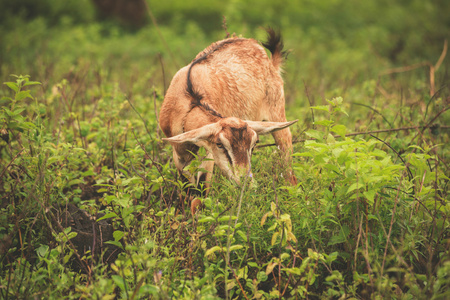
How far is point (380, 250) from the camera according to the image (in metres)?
3.13

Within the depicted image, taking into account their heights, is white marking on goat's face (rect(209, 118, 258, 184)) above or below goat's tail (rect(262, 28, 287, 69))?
below

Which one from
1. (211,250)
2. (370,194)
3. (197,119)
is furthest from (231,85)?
(211,250)

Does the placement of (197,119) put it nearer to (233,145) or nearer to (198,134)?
(198,134)

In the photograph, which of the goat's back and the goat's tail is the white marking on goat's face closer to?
the goat's back

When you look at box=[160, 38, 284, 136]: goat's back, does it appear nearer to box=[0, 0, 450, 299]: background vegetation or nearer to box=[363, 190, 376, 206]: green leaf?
box=[0, 0, 450, 299]: background vegetation

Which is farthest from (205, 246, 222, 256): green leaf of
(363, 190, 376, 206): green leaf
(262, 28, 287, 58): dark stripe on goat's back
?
(262, 28, 287, 58): dark stripe on goat's back

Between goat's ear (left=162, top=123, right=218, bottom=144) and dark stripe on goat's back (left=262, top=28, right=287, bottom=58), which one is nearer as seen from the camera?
goat's ear (left=162, top=123, right=218, bottom=144)

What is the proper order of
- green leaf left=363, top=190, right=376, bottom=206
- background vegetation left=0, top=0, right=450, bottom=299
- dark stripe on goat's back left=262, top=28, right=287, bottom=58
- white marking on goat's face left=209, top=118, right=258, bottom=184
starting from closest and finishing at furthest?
background vegetation left=0, top=0, right=450, bottom=299, green leaf left=363, top=190, right=376, bottom=206, white marking on goat's face left=209, top=118, right=258, bottom=184, dark stripe on goat's back left=262, top=28, right=287, bottom=58

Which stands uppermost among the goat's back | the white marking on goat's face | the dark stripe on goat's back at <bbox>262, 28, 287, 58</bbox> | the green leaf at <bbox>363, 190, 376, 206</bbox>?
the dark stripe on goat's back at <bbox>262, 28, 287, 58</bbox>

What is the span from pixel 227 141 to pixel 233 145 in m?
0.06

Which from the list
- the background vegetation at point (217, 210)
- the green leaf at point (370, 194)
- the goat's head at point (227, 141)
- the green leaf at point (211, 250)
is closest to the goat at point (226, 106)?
the goat's head at point (227, 141)

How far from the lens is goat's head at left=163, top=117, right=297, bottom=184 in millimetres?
3494

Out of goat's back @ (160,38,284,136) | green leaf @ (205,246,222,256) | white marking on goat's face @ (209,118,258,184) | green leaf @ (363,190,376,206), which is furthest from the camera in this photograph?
goat's back @ (160,38,284,136)

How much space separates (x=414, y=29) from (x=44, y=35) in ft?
36.1
